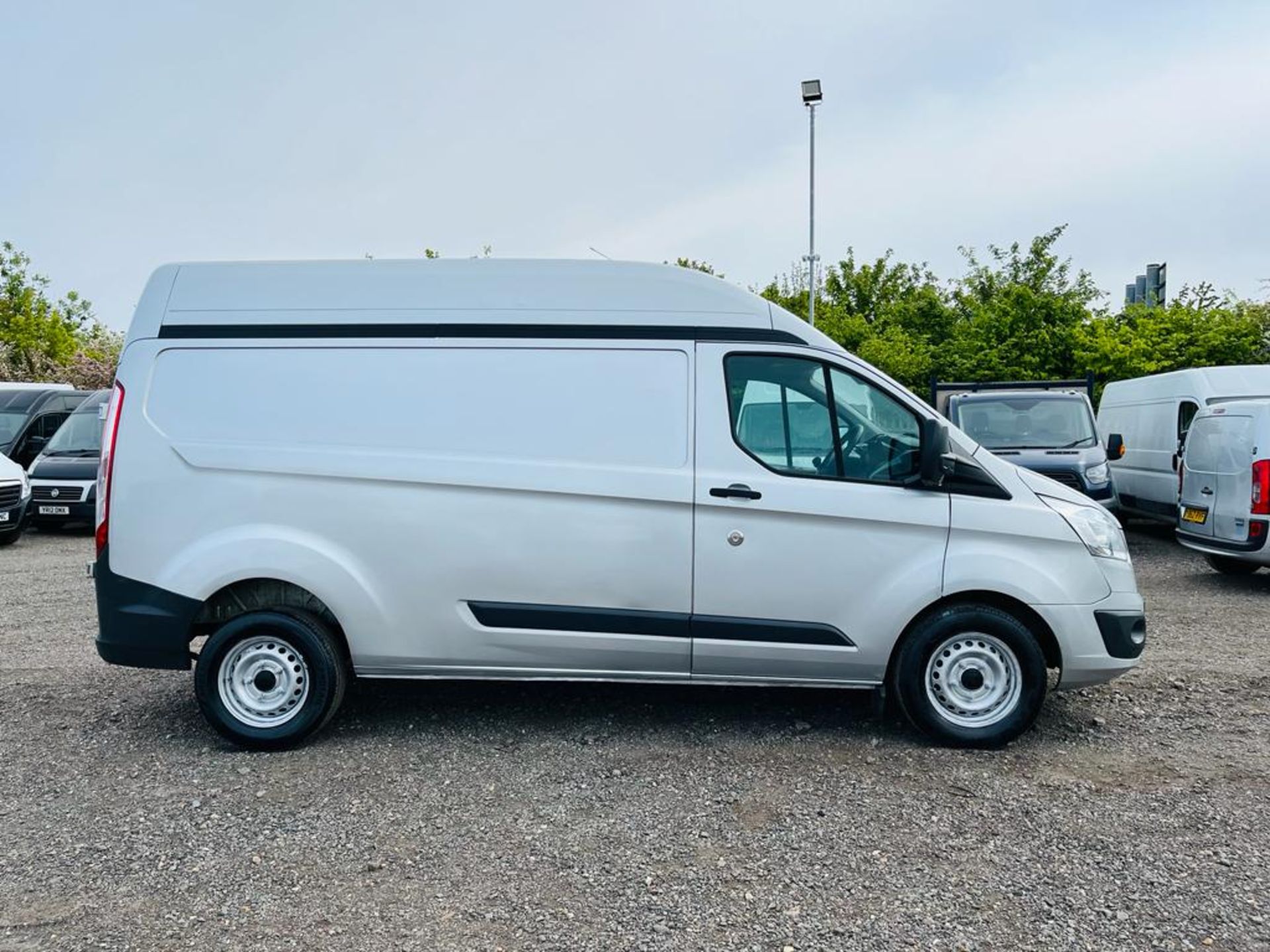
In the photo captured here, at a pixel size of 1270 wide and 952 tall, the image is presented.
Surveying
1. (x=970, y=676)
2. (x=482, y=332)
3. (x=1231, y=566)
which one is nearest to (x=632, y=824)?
(x=970, y=676)

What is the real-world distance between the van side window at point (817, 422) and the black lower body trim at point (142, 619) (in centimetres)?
290

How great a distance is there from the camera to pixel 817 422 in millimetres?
4996

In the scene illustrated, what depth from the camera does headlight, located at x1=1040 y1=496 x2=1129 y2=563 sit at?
16.5 feet

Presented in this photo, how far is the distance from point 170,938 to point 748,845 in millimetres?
2085

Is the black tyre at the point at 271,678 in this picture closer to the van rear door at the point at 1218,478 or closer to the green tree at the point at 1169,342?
the van rear door at the point at 1218,478

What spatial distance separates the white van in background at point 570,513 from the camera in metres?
4.96

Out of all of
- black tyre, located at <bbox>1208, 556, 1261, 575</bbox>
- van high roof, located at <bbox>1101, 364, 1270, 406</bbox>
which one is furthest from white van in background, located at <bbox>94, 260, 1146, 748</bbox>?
van high roof, located at <bbox>1101, 364, 1270, 406</bbox>

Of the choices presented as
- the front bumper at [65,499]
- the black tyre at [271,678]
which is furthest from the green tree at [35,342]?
the black tyre at [271,678]

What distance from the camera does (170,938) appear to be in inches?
131

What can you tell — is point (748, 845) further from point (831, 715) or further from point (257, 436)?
point (257, 436)

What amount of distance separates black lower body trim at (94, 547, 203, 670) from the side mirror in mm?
3629

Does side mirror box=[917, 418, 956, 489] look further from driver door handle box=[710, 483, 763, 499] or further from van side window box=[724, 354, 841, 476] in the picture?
driver door handle box=[710, 483, 763, 499]

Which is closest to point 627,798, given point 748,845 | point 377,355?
point 748,845

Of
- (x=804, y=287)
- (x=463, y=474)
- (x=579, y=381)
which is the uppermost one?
(x=804, y=287)
